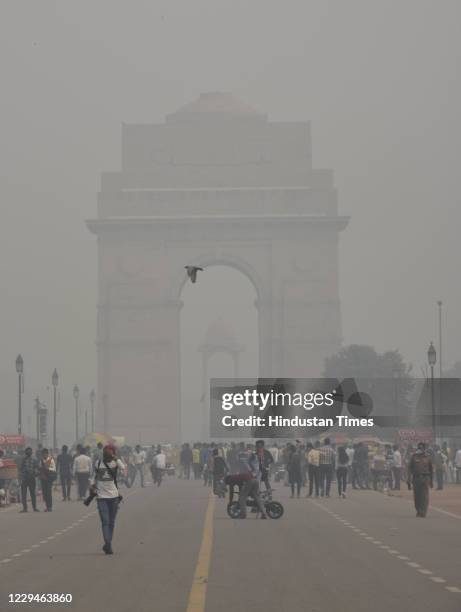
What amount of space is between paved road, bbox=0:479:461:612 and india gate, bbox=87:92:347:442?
253ft

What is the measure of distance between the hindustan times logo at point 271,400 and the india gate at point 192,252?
2214cm

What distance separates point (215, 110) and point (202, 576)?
101m

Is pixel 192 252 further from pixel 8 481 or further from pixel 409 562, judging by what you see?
pixel 409 562

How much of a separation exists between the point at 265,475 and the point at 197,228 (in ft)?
255

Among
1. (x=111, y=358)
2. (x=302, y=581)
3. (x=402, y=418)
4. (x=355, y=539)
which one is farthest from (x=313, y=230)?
(x=302, y=581)

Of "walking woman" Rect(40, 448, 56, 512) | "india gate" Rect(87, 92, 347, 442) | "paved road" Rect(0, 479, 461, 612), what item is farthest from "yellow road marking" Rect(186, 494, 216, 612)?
"india gate" Rect(87, 92, 347, 442)

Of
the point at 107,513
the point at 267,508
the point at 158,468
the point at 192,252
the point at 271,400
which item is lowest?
the point at 267,508

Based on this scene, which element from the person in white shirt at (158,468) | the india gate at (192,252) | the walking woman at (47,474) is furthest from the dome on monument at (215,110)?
the walking woman at (47,474)

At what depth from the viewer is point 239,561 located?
20922 millimetres

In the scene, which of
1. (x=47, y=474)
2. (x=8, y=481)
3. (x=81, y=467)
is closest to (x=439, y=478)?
(x=81, y=467)

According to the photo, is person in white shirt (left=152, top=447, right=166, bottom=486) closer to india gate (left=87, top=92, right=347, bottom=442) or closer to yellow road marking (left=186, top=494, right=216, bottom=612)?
yellow road marking (left=186, top=494, right=216, bottom=612)

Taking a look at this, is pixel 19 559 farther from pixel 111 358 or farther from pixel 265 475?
pixel 111 358

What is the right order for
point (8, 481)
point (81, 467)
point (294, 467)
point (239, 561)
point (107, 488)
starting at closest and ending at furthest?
point (239, 561)
point (107, 488)
point (81, 467)
point (8, 481)
point (294, 467)

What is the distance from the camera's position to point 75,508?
121 feet
